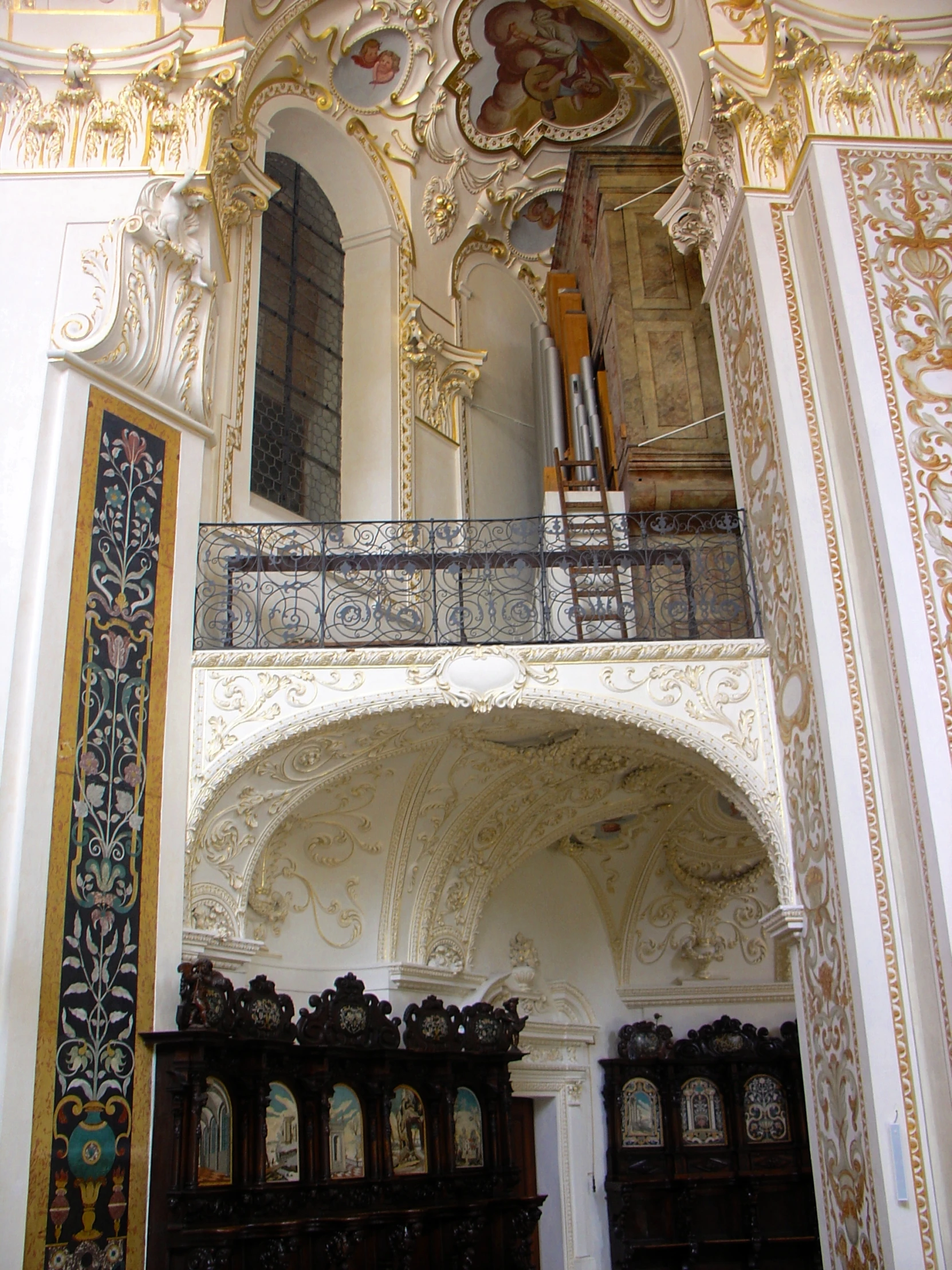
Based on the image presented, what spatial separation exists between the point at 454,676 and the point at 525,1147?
3.92 metres

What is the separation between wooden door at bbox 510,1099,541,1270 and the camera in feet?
29.0

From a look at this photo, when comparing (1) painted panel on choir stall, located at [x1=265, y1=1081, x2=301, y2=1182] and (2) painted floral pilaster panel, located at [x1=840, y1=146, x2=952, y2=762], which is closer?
(2) painted floral pilaster panel, located at [x1=840, y1=146, x2=952, y2=762]

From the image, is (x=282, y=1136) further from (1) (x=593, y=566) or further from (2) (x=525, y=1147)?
(1) (x=593, y=566)

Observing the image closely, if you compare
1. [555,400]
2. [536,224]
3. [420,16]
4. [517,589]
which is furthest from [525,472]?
[517,589]

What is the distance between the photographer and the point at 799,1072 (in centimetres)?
936

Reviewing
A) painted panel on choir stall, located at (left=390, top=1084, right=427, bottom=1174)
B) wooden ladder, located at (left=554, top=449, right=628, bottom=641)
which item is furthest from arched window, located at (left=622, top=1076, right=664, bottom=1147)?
wooden ladder, located at (left=554, top=449, right=628, bottom=641)

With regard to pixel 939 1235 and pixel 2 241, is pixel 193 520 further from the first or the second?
pixel 939 1235

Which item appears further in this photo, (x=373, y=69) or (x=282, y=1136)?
(x=373, y=69)

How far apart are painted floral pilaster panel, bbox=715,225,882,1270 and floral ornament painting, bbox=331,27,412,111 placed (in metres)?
4.38

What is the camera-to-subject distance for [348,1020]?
7516mm

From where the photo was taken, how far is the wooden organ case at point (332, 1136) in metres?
6.29

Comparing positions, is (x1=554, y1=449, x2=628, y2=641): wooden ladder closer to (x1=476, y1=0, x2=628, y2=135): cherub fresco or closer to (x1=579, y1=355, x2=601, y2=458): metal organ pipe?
(x1=579, y1=355, x2=601, y2=458): metal organ pipe

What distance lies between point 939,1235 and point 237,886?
4099 millimetres

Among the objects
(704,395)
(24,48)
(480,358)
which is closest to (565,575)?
(704,395)
